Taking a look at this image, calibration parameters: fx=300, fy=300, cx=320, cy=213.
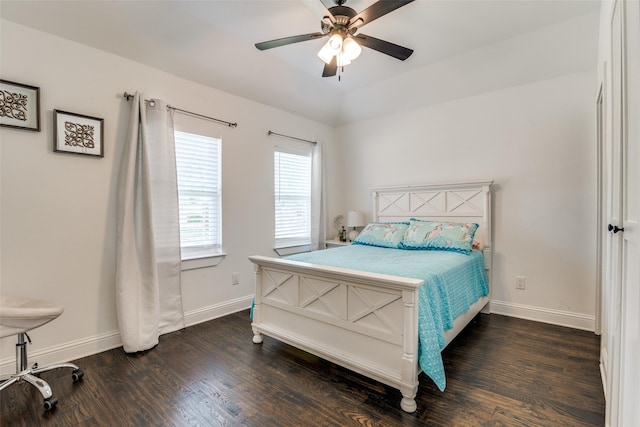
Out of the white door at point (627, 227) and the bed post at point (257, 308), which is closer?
the white door at point (627, 227)

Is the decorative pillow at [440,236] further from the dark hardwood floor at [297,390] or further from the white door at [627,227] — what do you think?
the white door at [627,227]

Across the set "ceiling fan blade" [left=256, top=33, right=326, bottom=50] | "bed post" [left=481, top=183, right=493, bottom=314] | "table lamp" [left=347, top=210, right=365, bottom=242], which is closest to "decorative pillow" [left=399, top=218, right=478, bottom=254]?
"bed post" [left=481, top=183, right=493, bottom=314]

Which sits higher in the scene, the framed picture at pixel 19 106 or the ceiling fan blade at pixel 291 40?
the ceiling fan blade at pixel 291 40

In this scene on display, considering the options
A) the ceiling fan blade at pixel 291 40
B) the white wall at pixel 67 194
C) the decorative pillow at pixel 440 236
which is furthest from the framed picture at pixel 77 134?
the decorative pillow at pixel 440 236

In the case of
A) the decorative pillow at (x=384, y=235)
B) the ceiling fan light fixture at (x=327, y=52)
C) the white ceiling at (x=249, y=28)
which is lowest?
the decorative pillow at (x=384, y=235)

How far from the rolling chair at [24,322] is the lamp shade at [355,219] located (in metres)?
3.27

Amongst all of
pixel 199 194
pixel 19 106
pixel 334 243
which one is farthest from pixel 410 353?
pixel 19 106

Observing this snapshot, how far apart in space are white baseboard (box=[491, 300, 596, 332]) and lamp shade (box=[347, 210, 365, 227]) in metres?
1.88

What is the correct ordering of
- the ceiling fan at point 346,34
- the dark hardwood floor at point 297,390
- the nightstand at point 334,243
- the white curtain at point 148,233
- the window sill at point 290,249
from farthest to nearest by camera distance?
1. the nightstand at point 334,243
2. the window sill at point 290,249
3. the white curtain at point 148,233
4. the ceiling fan at point 346,34
5. the dark hardwood floor at point 297,390

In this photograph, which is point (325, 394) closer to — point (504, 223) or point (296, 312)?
point (296, 312)

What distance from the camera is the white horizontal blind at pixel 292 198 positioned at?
393cm

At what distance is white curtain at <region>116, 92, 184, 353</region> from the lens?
8.01 ft

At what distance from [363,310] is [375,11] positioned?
1.90 meters

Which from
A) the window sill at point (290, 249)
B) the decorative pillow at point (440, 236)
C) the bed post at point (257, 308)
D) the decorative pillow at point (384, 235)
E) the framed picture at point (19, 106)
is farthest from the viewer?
the window sill at point (290, 249)
